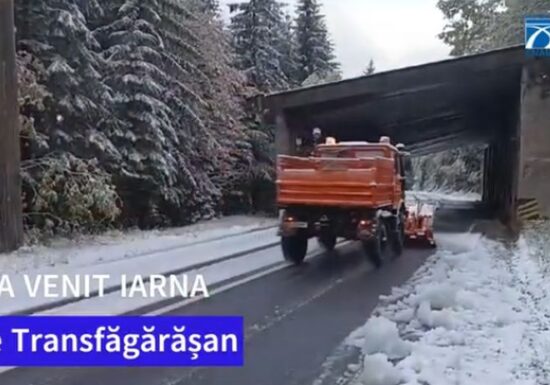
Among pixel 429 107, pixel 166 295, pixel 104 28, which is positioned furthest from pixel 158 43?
pixel 166 295

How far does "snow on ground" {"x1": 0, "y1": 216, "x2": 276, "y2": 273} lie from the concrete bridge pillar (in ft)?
26.0

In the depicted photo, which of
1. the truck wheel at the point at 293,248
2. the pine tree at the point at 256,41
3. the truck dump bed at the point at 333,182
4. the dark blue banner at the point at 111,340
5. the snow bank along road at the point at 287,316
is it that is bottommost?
the snow bank along road at the point at 287,316

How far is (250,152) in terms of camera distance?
80.7 feet

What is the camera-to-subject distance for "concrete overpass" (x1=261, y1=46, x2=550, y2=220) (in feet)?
58.6

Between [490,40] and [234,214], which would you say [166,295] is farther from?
[490,40]

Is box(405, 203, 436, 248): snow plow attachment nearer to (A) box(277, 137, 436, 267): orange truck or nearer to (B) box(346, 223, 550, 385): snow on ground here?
(A) box(277, 137, 436, 267): orange truck

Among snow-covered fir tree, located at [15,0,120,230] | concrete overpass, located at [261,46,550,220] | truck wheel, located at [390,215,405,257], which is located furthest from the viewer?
concrete overpass, located at [261,46,550,220]

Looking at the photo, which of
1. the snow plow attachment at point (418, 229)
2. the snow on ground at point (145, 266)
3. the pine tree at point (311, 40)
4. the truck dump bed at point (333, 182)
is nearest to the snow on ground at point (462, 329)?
the truck dump bed at point (333, 182)

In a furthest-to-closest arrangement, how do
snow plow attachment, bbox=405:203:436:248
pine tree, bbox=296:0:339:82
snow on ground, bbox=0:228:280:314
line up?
1. pine tree, bbox=296:0:339:82
2. snow plow attachment, bbox=405:203:436:248
3. snow on ground, bbox=0:228:280:314

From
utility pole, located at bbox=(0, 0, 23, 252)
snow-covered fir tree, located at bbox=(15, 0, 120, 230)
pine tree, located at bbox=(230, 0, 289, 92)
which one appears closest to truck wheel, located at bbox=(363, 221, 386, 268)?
snow-covered fir tree, located at bbox=(15, 0, 120, 230)

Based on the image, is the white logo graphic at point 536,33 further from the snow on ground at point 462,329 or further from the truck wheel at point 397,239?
the snow on ground at point 462,329

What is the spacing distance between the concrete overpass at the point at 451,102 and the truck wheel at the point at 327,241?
6.74m

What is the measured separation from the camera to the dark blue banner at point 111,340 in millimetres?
3248

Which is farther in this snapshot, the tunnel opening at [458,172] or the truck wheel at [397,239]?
the tunnel opening at [458,172]
